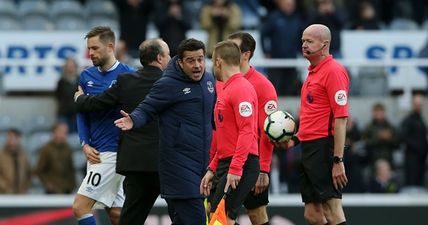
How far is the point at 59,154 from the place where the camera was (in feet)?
52.7

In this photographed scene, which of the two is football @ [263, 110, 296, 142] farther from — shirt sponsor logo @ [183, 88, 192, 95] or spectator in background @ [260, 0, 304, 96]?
spectator in background @ [260, 0, 304, 96]

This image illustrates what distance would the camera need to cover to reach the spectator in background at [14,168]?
16.0 m

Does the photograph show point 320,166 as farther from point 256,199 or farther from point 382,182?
point 382,182

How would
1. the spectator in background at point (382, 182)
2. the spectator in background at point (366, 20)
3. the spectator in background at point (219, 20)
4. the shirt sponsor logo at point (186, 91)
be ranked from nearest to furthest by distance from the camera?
the shirt sponsor logo at point (186, 91), the spectator in background at point (382, 182), the spectator in background at point (219, 20), the spectator in background at point (366, 20)

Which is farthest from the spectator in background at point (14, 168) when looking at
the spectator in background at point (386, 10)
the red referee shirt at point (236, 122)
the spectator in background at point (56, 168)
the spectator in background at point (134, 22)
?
the spectator in background at point (386, 10)

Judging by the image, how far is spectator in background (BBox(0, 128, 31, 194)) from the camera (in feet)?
52.6

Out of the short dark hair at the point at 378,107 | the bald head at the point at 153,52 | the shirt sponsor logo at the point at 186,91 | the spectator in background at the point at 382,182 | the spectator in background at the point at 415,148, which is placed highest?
the bald head at the point at 153,52

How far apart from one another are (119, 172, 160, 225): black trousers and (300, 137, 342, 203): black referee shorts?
1296mm

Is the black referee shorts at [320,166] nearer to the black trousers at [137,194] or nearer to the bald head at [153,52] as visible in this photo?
the black trousers at [137,194]

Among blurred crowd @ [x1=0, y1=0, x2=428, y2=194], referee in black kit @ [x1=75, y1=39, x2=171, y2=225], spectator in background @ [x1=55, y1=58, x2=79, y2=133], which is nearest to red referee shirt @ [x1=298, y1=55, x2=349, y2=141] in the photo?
referee in black kit @ [x1=75, y1=39, x2=171, y2=225]

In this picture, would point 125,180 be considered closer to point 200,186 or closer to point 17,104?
point 200,186

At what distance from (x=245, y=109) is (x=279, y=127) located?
579 mm

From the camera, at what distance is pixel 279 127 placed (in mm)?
10406

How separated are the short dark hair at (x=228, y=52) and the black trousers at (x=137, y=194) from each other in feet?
4.00
